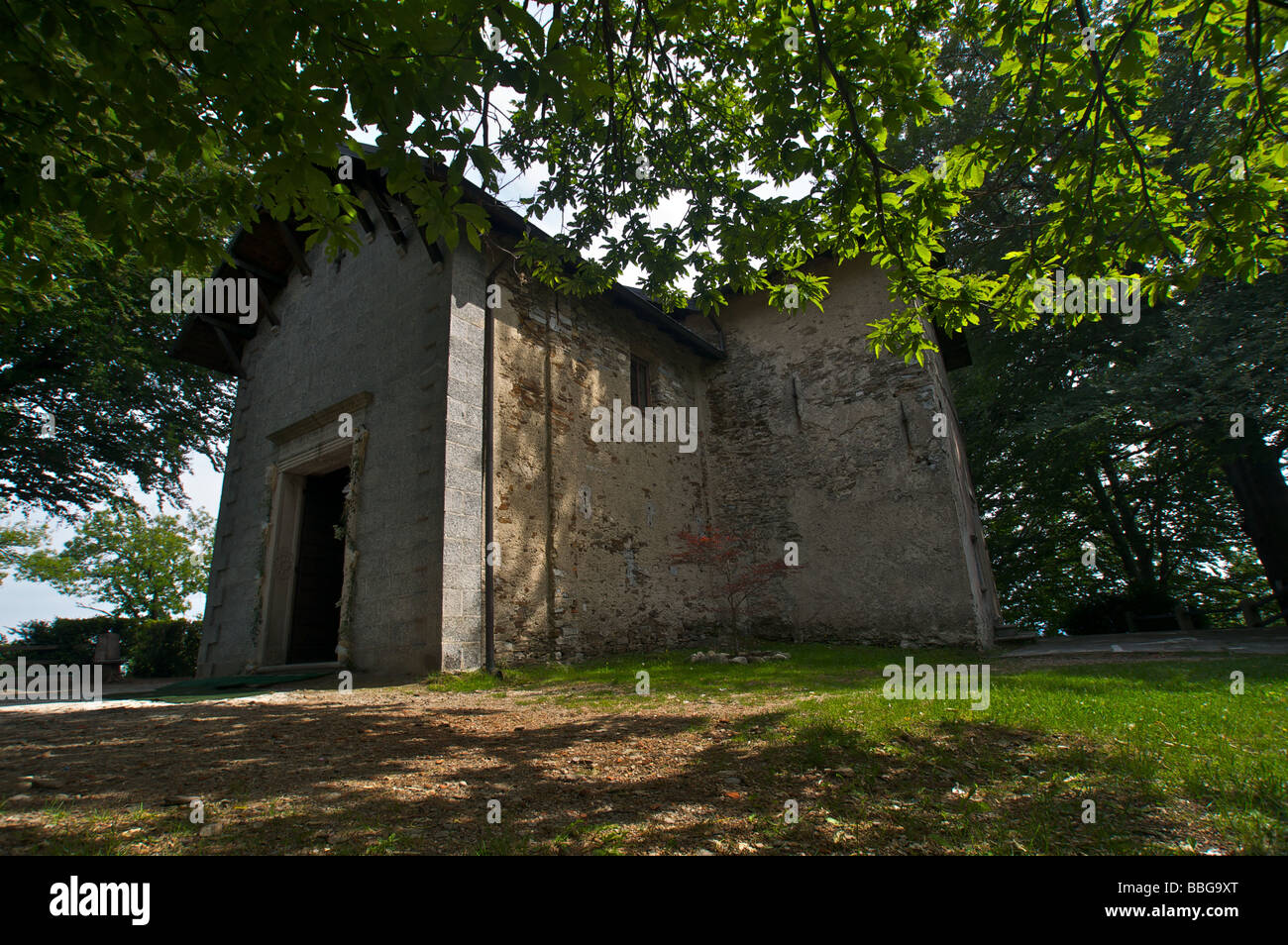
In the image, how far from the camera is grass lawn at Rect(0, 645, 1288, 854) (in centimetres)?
204

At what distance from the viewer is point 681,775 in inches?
112

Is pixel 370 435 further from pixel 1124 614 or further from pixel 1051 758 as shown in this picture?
pixel 1124 614

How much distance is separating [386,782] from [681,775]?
4.74ft

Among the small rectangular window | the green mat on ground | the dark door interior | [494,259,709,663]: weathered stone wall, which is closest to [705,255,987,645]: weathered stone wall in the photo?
[494,259,709,663]: weathered stone wall

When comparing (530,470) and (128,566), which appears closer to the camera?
(530,470)

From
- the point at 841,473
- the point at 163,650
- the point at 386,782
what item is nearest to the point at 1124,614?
the point at 841,473

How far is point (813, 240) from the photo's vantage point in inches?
173

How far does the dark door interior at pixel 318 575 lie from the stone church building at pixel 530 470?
0.13ft

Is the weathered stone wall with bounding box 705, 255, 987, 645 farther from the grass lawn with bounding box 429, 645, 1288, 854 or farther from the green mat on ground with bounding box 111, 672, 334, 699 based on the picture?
the green mat on ground with bounding box 111, 672, 334, 699

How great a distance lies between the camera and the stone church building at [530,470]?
795cm

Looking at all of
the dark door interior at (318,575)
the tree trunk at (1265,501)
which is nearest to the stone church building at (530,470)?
the dark door interior at (318,575)
